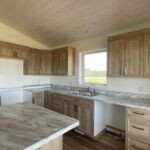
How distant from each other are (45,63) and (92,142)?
279 cm

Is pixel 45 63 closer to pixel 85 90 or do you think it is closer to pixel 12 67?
pixel 12 67

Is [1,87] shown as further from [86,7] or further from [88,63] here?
[86,7]

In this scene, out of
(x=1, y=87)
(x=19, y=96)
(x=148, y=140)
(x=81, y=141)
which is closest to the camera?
(x=148, y=140)

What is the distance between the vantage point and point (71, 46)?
4047 mm

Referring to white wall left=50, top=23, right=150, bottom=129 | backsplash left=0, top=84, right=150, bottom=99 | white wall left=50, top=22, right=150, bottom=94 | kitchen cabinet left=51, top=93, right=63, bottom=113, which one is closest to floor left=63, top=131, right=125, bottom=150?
white wall left=50, top=23, right=150, bottom=129

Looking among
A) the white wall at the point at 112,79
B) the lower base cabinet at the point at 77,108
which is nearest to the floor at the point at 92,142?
the lower base cabinet at the point at 77,108

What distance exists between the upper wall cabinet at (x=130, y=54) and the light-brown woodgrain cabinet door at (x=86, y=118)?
957mm

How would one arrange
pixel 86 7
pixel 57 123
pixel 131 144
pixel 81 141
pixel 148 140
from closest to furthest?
pixel 57 123 → pixel 148 140 → pixel 131 144 → pixel 86 7 → pixel 81 141

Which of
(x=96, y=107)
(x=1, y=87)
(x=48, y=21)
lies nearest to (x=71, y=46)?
(x=48, y=21)

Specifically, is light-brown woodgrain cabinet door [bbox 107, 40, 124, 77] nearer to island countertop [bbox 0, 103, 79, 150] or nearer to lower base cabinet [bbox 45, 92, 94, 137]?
lower base cabinet [bbox 45, 92, 94, 137]

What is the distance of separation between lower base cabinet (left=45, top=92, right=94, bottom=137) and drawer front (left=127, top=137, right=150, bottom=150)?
856 millimetres

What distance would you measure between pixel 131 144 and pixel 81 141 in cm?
106

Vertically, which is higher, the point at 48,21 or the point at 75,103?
the point at 48,21

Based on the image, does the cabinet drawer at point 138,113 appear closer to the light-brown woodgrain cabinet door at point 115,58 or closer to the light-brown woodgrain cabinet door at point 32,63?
the light-brown woodgrain cabinet door at point 115,58
